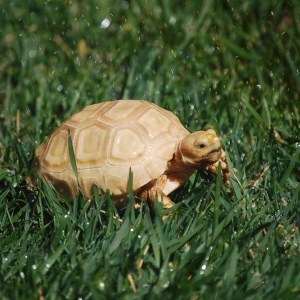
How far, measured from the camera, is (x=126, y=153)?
111 inches

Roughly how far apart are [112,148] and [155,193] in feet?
0.98

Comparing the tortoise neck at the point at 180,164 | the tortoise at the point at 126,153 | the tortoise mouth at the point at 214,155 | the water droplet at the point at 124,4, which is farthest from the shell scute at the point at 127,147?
the water droplet at the point at 124,4

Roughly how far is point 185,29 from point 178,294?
2.67 metres

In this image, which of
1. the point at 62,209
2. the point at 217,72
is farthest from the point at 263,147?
the point at 62,209

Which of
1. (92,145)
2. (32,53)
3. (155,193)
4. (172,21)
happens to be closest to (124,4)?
(172,21)

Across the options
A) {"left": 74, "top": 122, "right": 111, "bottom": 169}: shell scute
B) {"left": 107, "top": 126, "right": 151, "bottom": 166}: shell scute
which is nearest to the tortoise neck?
{"left": 107, "top": 126, "right": 151, "bottom": 166}: shell scute

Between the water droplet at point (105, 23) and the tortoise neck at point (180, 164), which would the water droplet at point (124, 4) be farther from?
the tortoise neck at point (180, 164)

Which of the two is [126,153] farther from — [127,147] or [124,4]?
[124,4]

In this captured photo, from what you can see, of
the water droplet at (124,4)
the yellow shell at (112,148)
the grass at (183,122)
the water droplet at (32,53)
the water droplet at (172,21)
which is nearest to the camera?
the grass at (183,122)

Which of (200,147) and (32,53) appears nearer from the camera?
(200,147)

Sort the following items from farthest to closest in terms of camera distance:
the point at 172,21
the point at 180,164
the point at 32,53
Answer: the point at 172,21, the point at 32,53, the point at 180,164

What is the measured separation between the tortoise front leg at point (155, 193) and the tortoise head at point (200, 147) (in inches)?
7.0

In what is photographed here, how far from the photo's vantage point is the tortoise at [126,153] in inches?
110

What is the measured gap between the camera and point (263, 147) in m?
3.34
